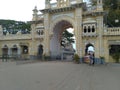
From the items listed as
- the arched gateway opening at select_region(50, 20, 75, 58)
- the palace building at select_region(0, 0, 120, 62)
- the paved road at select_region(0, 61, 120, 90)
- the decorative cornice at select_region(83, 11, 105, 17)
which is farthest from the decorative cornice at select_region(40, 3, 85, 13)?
the paved road at select_region(0, 61, 120, 90)

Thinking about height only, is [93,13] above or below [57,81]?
above

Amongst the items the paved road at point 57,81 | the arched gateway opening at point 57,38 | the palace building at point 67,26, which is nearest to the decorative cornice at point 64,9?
the palace building at point 67,26

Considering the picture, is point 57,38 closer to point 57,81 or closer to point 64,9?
point 64,9

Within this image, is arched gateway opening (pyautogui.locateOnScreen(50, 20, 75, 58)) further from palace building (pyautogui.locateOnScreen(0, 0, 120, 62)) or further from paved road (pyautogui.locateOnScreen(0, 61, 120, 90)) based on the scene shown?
paved road (pyautogui.locateOnScreen(0, 61, 120, 90))

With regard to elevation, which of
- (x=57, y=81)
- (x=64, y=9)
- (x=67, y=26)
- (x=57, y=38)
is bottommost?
(x=57, y=81)

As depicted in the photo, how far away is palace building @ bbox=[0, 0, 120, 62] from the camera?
24.9 meters

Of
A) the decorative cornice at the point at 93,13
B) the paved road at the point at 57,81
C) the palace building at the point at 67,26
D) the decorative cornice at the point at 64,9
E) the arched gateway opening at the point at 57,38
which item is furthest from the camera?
the arched gateway opening at the point at 57,38

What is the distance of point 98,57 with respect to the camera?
24781 mm

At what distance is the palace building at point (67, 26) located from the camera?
24875 mm

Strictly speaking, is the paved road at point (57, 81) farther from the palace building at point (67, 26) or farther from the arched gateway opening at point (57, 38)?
the arched gateway opening at point (57, 38)

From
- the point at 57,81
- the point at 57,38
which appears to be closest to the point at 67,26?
the point at 57,38

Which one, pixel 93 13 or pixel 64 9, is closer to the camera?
pixel 93 13

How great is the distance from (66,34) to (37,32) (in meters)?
15.3

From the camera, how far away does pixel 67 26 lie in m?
32.1
